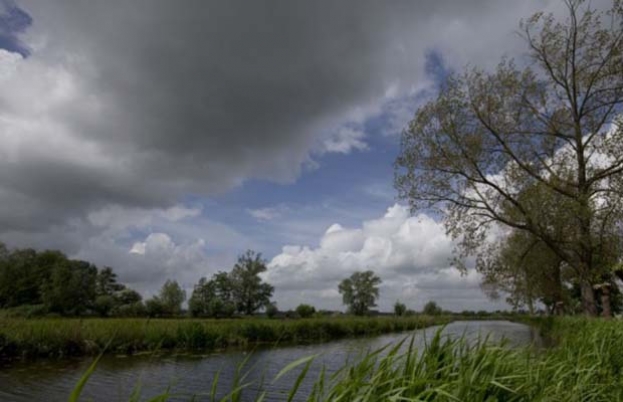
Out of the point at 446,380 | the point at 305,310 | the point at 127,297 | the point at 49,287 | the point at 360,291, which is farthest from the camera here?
the point at 360,291

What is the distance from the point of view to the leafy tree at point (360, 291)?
102 meters

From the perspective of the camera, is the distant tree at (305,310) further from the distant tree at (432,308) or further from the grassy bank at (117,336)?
the distant tree at (432,308)

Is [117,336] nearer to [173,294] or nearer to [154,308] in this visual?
[154,308]

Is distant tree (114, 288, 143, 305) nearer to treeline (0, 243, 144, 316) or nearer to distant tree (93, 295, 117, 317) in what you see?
treeline (0, 243, 144, 316)

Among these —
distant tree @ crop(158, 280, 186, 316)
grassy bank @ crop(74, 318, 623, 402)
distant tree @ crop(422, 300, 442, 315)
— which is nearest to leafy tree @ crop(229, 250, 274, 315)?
distant tree @ crop(158, 280, 186, 316)

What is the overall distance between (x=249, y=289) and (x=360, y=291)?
30.4m

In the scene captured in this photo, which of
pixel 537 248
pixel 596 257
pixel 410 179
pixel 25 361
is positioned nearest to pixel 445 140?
pixel 410 179

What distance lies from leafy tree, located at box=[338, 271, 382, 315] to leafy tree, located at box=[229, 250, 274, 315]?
25591 millimetres

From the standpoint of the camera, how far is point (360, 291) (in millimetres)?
102500

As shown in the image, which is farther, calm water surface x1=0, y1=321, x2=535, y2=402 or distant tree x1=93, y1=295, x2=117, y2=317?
distant tree x1=93, y1=295, x2=117, y2=317

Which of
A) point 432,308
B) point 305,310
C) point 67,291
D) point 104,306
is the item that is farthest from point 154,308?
point 432,308

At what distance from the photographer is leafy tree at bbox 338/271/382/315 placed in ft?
334

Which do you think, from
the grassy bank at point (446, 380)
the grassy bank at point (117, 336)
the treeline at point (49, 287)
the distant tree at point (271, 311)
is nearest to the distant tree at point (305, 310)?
the distant tree at point (271, 311)

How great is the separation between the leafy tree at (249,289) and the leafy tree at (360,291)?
84.0 ft
